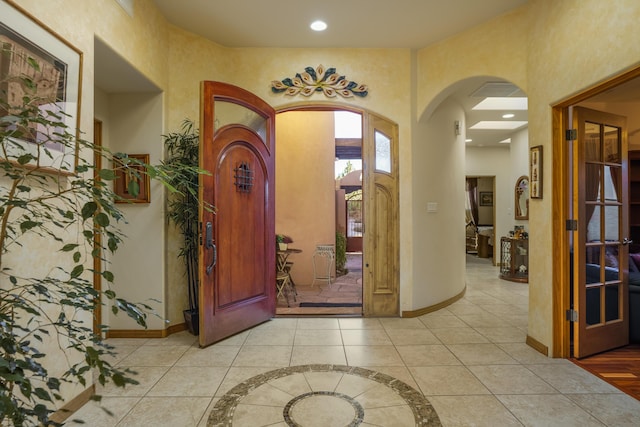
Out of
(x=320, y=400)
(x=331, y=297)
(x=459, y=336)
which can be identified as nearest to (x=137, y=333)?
(x=320, y=400)

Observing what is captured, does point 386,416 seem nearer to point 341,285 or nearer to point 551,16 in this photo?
point 551,16

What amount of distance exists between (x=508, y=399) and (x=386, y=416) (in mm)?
870

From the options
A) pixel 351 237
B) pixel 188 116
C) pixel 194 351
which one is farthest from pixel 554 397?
pixel 351 237

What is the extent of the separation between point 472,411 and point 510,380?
0.61m

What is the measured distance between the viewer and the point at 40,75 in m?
1.96

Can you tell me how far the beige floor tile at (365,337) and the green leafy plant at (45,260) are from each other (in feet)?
6.67

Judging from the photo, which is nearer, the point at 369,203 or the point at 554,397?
the point at 554,397

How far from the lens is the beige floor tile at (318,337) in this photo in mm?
3434

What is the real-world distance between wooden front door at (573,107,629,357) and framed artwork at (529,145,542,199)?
26cm

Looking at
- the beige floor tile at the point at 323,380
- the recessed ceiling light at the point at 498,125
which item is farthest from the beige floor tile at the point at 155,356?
the recessed ceiling light at the point at 498,125

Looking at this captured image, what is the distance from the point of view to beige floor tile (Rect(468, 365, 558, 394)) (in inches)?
99.0

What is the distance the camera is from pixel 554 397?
7.95 ft

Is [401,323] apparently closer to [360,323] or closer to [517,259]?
[360,323]

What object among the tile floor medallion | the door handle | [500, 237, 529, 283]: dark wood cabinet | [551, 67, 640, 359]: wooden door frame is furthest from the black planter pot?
[500, 237, 529, 283]: dark wood cabinet
